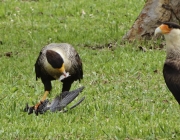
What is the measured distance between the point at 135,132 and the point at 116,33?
744 cm

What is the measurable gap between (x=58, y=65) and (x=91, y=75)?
2.44 meters

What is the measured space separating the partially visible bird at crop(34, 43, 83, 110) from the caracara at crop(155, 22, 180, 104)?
62.0 inches

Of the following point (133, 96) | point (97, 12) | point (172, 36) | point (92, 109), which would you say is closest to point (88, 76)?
point (133, 96)

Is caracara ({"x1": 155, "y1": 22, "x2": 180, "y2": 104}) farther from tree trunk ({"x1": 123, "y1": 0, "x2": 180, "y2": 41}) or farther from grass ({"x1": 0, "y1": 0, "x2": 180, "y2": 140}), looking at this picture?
tree trunk ({"x1": 123, "y1": 0, "x2": 180, "y2": 41})

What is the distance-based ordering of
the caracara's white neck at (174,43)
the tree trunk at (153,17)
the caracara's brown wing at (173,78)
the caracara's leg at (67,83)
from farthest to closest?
the tree trunk at (153,17)
the caracara's leg at (67,83)
the caracara's white neck at (174,43)
the caracara's brown wing at (173,78)

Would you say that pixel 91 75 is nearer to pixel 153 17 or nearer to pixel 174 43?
pixel 153 17

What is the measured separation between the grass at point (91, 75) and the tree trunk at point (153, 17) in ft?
1.06

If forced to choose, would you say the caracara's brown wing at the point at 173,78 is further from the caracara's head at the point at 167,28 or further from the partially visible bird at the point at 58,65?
the partially visible bird at the point at 58,65

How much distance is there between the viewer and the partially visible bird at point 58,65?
8.16 metres

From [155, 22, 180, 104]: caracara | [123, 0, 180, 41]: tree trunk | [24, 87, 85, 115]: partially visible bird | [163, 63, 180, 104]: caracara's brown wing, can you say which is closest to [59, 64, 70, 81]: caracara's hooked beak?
[24, 87, 85, 115]: partially visible bird

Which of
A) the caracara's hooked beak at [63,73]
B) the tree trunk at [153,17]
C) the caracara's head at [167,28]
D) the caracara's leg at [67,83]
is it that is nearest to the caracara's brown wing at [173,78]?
the caracara's head at [167,28]

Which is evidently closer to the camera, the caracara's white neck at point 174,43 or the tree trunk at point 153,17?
the caracara's white neck at point 174,43

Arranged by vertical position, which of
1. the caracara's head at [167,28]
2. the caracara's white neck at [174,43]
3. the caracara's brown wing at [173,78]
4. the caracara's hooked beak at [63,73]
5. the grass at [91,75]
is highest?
the caracara's head at [167,28]

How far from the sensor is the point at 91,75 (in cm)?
1048
